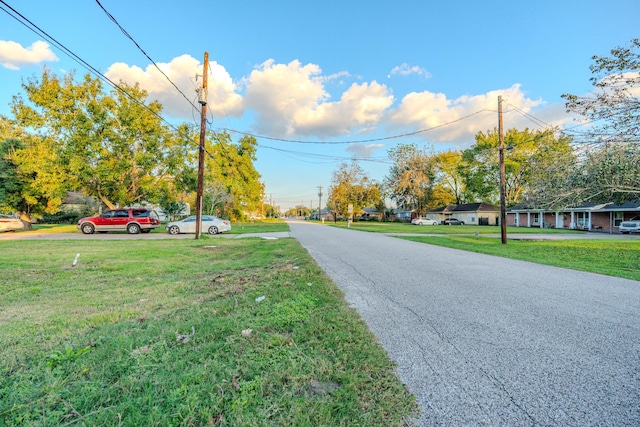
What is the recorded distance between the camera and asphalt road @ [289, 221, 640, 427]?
2.16 m

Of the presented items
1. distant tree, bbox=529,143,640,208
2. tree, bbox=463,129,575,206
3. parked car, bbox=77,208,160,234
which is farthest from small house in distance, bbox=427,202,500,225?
parked car, bbox=77,208,160,234

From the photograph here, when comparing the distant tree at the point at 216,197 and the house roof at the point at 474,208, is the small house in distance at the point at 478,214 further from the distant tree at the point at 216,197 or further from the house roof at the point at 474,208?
the distant tree at the point at 216,197

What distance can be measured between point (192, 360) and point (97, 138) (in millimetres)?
24136

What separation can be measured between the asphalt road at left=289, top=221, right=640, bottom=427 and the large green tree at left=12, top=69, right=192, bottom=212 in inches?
794

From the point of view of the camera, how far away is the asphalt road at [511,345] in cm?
216

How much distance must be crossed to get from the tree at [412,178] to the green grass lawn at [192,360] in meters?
56.9

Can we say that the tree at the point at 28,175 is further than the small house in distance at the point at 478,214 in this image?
No

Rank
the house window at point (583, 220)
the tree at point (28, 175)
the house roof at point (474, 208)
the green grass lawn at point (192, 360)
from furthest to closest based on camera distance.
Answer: the house roof at point (474, 208)
the house window at point (583, 220)
the tree at point (28, 175)
the green grass lawn at point (192, 360)

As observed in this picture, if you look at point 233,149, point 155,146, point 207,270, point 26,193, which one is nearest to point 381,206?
point 233,149

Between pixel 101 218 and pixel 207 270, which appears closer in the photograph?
pixel 207 270

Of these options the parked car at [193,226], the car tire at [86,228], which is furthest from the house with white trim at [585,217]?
the car tire at [86,228]

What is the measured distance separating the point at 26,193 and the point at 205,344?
28554 mm

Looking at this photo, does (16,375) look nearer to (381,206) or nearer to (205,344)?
(205,344)

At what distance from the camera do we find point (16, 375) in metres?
2.58
